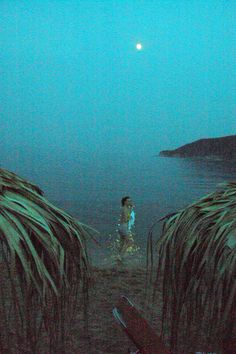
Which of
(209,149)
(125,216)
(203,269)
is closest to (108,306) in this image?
(125,216)

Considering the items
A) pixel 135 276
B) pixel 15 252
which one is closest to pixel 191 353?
pixel 15 252

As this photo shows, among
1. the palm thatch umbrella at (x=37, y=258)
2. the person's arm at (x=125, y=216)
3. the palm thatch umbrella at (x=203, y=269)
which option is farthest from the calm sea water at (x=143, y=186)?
the palm thatch umbrella at (x=37, y=258)

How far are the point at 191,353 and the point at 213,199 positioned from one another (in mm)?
768

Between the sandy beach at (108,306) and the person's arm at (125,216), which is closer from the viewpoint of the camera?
the sandy beach at (108,306)

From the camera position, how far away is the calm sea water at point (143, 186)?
42.9 feet

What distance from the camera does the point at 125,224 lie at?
6766mm

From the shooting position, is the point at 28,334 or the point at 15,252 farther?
the point at 28,334

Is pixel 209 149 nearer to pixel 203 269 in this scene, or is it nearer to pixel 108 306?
pixel 108 306

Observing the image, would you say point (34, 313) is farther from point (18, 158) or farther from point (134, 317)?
point (18, 158)

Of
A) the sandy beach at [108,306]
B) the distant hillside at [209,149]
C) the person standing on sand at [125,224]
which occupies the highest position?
the distant hillside at [209,149]

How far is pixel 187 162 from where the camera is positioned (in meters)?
14.2

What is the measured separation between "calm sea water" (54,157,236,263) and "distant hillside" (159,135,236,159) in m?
0.39

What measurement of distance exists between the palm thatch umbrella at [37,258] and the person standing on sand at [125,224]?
171 inches

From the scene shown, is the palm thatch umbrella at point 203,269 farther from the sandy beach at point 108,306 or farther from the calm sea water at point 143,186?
the calm sea water at point 143,186
